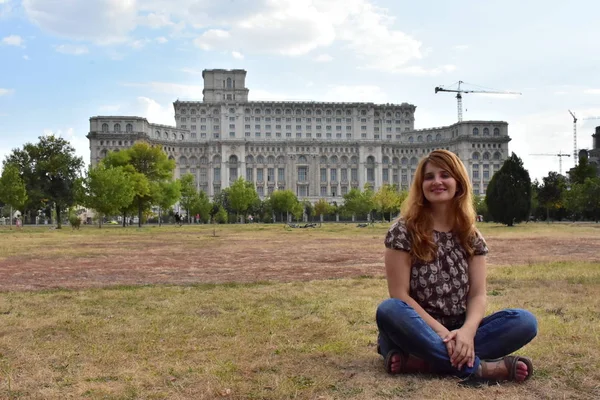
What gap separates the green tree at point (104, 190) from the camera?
186ft

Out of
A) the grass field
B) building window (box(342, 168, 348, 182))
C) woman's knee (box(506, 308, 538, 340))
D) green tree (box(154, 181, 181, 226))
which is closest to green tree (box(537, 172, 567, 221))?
green tree (box(154, 181, 181, 226))

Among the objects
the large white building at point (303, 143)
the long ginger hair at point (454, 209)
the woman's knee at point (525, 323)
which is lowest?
the woman's knee at point (525, 323)

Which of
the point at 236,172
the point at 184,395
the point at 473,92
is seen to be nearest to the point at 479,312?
the point at 184,395

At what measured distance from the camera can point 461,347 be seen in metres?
5.05

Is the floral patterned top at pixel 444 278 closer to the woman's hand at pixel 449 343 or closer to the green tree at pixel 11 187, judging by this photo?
the woman's hand at pixel 449 343

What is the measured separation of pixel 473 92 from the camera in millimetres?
192250

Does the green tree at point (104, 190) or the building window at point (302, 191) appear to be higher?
the building window at point (302, 191)

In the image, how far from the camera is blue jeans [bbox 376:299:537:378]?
514cm

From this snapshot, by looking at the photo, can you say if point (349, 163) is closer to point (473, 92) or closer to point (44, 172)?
point (473, 92)

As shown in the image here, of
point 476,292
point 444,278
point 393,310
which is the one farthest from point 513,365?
point 393,310

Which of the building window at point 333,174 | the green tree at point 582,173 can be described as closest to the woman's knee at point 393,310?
the green tree at point 582,173

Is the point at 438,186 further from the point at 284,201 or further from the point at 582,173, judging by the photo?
the point at 284,201

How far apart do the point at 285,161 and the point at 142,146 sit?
8484 cm

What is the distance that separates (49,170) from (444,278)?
6382 centimetres
